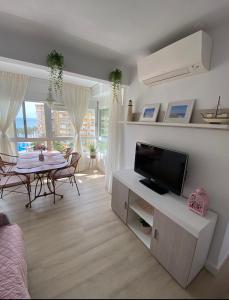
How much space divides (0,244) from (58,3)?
212 centimetres

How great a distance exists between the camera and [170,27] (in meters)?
1.50

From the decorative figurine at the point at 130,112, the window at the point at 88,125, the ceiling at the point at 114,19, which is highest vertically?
the ceiling at the point at 114,19

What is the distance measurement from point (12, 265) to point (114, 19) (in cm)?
228

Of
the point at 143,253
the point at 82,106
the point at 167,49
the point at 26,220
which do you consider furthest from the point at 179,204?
the point at 82,106

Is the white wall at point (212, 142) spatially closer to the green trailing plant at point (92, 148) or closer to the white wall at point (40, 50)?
the white wall at point (40, 50)

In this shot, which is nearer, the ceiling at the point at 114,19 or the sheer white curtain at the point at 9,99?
the ceiling at the point at 114,19

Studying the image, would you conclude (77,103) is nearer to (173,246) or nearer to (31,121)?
(31,121)

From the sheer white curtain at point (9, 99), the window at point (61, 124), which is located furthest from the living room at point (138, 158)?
the window at point (61, 124)

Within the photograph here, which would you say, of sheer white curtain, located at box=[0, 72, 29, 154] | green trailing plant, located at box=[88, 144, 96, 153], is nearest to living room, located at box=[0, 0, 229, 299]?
sheer white curtain, located at box=[0, 72, 29, 154]

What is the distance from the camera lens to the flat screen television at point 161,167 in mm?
1591

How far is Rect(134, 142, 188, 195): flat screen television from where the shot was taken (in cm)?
159

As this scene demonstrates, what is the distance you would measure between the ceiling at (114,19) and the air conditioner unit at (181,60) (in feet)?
0.50

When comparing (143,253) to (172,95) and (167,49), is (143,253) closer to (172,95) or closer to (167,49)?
(172,95)

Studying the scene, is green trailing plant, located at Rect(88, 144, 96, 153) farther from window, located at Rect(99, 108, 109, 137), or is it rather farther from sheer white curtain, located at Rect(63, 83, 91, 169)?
window, located at Rect(99, 108, 109, 137)
